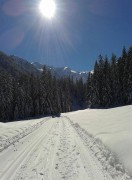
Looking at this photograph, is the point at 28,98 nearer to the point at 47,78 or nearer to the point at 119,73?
the point at 47,78

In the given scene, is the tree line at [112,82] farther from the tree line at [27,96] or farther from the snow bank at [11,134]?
the snow bank at [11,134]

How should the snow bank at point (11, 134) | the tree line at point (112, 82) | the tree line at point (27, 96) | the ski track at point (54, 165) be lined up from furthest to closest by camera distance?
1. the tree line at point (27, 96)
2. the tree line at point (112, 82)
3. the snow bank at point (11, 134)
4. the ski track at point (54, 165)

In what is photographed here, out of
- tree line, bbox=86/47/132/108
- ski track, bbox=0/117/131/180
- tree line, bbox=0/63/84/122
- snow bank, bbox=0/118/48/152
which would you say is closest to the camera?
ski track, bbox=0/117/131/180

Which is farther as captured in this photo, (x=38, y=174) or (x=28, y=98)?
(x=28, y=98)

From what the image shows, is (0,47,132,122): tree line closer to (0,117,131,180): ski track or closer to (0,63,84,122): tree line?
(0,63,84,122): tree line

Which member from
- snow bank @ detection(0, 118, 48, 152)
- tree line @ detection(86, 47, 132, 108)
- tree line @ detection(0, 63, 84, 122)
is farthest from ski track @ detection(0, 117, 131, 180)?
tree line @ detection(0, 63, 84, 122)

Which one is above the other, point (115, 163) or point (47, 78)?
point (47, 78)

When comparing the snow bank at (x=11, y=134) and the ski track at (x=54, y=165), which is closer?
the ski track at (x=54, y=165)

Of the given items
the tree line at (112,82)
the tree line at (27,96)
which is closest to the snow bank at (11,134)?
the tree line at (112,82)

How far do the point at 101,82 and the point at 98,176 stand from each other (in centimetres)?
6390

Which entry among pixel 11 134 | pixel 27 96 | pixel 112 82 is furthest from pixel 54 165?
pixel 27 96

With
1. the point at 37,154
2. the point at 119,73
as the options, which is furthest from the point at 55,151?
the point at 119,73

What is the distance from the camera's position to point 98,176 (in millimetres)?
8391

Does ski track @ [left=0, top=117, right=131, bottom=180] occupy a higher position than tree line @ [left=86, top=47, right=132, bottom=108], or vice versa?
tree line @ [left=86, top=47, right=132, bottom=108]
